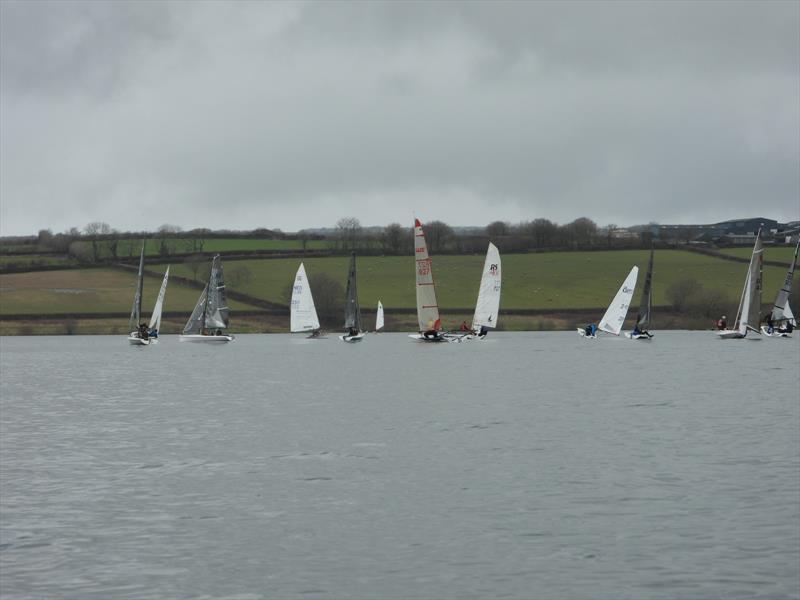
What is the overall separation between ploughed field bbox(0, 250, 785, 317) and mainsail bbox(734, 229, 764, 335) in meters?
30.5

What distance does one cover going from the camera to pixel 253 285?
166375mm

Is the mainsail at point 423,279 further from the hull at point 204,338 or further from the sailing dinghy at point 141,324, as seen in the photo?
the sailing dinghy at point 141,324

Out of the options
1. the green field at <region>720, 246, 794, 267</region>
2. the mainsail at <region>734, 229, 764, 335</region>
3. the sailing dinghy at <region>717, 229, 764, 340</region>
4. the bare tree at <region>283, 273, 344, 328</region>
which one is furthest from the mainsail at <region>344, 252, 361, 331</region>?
the green field at <region>720, 246, 794, 267</region>

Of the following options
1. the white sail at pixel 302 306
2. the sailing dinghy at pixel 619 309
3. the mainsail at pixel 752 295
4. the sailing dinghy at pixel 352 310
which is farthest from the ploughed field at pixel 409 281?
the sailing dinghy at pixel 352 310

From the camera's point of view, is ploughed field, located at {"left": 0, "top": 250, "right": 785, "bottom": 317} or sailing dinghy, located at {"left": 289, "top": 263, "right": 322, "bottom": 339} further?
ploughed field, located at {"left": 0, "top": 250, "right": 785, "bottom": 317}

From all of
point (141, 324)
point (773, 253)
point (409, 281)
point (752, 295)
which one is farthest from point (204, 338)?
point (773, 253)

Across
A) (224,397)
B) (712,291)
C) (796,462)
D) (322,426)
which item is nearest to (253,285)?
(712,291)

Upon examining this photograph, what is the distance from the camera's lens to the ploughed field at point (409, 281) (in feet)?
506

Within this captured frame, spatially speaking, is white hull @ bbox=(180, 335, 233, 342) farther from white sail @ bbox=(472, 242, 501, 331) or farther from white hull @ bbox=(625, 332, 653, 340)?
white hull @ bbox=(625, 332, 653, 340)

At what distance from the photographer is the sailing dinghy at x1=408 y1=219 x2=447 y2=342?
96688 mm

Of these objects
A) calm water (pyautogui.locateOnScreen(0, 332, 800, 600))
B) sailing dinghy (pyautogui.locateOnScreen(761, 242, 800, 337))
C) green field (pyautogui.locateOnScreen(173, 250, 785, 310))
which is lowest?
calm water (pyautogui.locateOnScreen(0, 332, 800, 600))

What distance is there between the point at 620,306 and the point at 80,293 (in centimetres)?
7562

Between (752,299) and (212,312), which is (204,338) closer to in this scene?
(212,312)

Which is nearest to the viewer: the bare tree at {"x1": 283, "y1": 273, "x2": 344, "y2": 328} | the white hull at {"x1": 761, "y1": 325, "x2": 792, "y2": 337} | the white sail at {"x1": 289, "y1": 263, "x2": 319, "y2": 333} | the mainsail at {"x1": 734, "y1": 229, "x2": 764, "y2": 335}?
the mainsail at {"x1": 734, "y1": 229, "x2": 764, "y2": 335}
